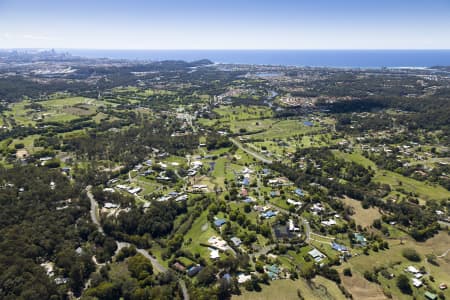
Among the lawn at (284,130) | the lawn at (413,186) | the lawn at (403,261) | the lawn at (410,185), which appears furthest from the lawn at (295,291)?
→ the lawn at (284,130)

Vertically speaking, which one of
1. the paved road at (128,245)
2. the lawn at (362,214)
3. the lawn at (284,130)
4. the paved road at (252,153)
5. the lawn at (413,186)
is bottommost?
the paved road at (128,245)

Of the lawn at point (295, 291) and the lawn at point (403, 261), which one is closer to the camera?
the lawn at point (295, 291)

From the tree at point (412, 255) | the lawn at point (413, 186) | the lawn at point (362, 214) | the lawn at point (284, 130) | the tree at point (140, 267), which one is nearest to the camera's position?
the tree at point (140, 267)

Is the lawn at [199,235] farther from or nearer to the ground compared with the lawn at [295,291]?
farther from the ground

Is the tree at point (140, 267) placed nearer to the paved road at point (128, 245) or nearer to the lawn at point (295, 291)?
the paved road at point (128, 245)

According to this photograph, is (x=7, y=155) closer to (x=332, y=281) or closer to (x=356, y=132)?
(x=332, y=281)

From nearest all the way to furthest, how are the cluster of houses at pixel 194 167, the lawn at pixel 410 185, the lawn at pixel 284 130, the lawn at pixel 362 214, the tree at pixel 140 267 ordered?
the tree at pixel 140 267 < the lawn at pixel 362 214 < the lawn at pixel 410 185 < the cluster of houses at pixel 194 167 < the lawn at pixel 284 130

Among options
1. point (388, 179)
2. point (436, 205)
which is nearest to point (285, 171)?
point (388, 179)

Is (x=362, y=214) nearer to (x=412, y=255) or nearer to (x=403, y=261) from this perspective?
(x=412, y=255)

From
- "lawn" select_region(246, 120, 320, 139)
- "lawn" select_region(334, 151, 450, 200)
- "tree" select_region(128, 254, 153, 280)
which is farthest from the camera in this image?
"lawn" select_region(246, 120, 320, 139)

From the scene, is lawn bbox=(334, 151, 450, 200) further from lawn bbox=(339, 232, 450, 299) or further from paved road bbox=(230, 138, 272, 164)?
paved road bbox=(230, 138, 272, 164)

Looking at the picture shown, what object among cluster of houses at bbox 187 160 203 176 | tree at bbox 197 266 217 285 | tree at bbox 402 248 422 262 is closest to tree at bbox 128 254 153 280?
tree at bbox 197 266 217 285
